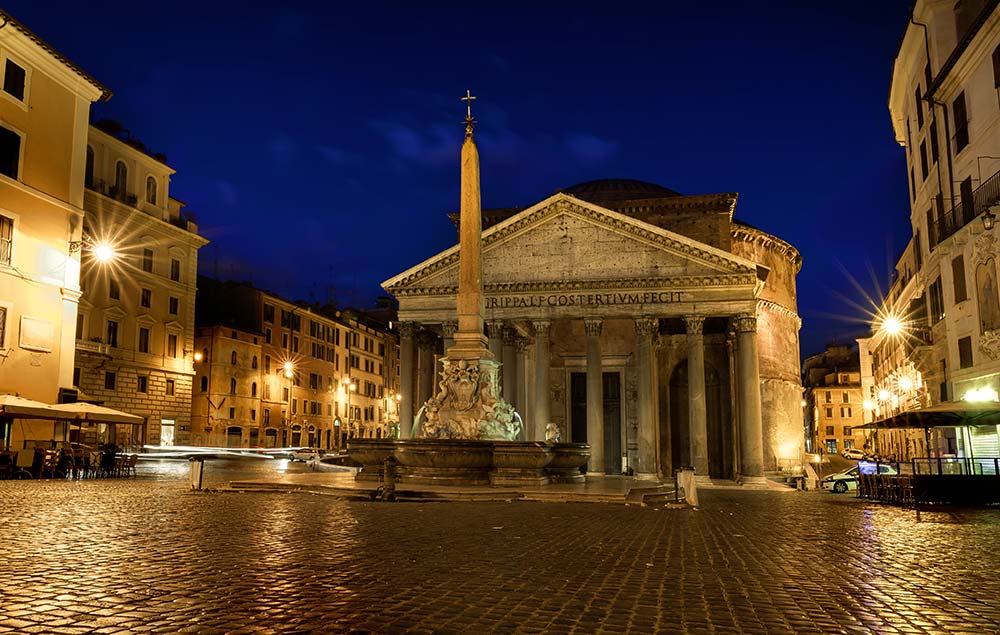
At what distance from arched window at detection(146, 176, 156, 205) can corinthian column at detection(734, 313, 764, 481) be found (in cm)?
2920

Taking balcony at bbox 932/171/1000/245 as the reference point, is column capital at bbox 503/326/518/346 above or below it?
below

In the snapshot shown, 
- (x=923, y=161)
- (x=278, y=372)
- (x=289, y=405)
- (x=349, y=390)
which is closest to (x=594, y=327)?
(x=923, y=161)

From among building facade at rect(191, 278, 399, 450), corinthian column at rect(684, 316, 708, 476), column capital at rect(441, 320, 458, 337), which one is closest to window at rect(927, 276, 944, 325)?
corinthian column at rect(684, 316, 708, 476)

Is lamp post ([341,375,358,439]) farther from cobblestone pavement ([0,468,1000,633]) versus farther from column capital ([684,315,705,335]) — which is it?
cobblestone pavement ([0,468,1000,633])

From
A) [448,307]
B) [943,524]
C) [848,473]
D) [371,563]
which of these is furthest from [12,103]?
[848,473]

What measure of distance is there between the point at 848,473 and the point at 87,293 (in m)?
32.3

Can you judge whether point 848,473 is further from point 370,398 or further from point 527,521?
point 370,398

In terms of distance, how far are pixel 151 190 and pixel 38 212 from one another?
16.7 metres

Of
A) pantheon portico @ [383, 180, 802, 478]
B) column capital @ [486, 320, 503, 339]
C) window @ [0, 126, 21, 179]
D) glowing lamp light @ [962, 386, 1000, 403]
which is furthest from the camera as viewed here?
column capital @ [486, 320, 503, 339]

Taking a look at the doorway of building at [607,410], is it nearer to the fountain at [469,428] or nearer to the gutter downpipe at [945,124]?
the gutter downpipe at [945,124]

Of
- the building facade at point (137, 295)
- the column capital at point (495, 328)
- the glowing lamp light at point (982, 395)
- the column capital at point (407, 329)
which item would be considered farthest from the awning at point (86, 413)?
the glowing lamp light at point (982, 395)

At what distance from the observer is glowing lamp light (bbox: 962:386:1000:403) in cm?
2136

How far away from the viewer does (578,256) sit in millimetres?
33125

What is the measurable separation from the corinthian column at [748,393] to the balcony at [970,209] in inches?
284
